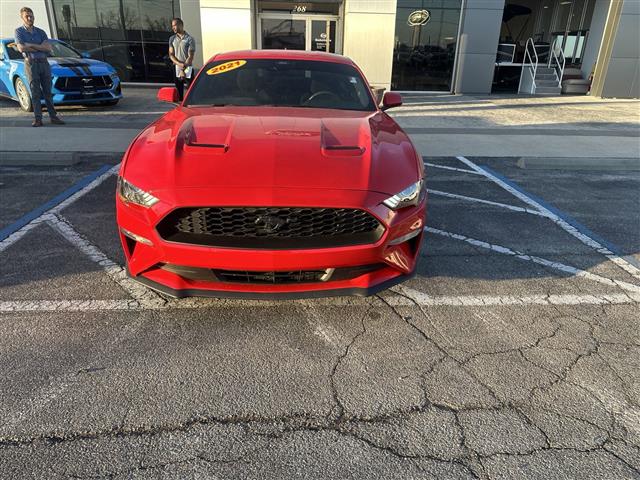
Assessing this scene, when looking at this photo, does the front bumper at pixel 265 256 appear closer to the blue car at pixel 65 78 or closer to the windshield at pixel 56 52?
the blue car at pixel 65 78

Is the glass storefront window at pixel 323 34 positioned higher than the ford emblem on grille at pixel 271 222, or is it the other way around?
the glass storefront window at pixel 323 34

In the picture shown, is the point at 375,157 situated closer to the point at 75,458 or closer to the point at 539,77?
the point at 75,458

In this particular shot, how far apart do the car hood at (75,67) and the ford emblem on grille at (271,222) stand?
9.28 metres

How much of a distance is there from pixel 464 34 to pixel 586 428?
1511cm

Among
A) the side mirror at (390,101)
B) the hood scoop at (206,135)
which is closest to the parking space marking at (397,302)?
the hood scoop at (206,135)

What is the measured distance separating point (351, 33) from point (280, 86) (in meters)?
11.1

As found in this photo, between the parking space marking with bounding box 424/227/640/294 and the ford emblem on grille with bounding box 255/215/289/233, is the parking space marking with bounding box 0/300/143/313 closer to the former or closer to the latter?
the ford emblem on grille with bounding box 255/215/289/233

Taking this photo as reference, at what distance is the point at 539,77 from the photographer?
16.9m

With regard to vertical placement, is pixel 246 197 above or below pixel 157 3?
below

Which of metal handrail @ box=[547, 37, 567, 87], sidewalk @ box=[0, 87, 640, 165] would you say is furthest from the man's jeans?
metal handrail @ box=[547, 37, 567, 87]

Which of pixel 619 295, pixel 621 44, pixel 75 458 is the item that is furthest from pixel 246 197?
pixel 621 44

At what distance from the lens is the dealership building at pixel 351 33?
13930mm

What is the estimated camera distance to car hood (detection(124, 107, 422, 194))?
267 centimetres

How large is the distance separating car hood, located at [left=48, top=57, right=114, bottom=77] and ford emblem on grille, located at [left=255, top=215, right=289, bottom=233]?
30.4 ft
